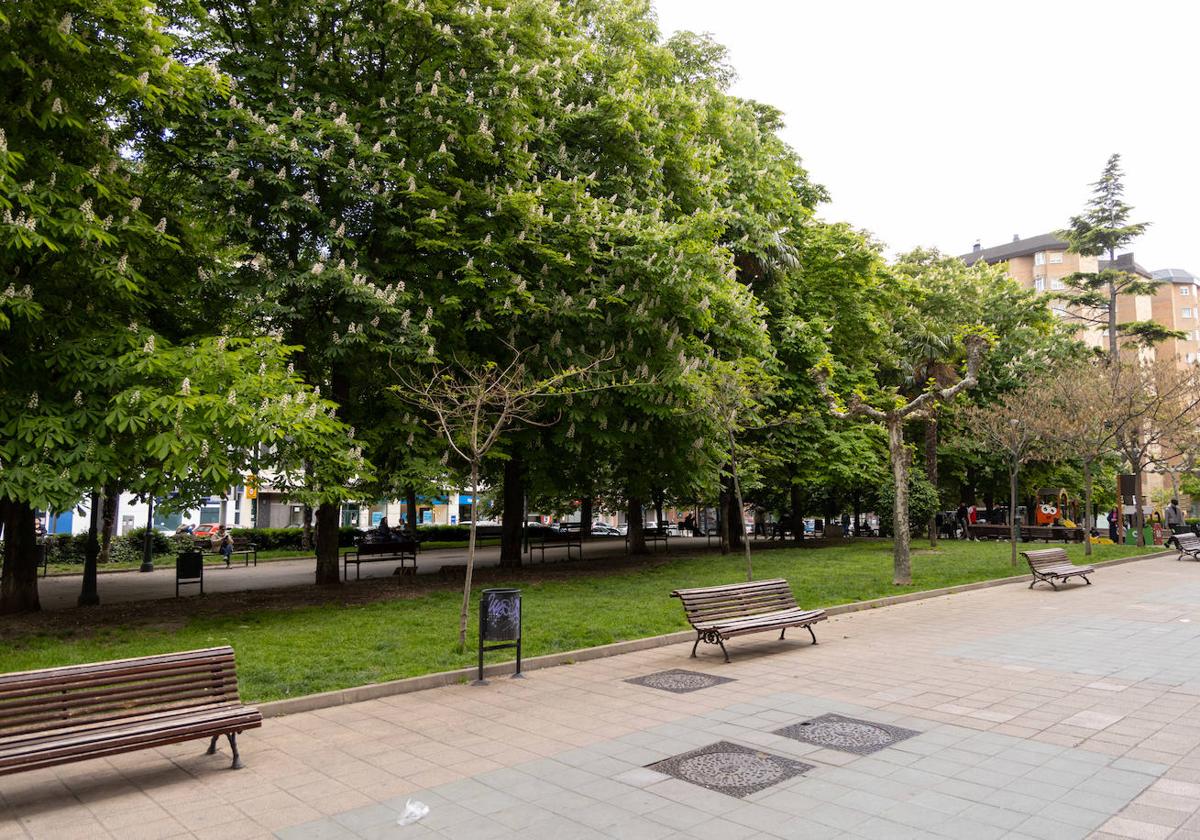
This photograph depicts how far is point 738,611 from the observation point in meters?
11.1

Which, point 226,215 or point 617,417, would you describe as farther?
point 617,417

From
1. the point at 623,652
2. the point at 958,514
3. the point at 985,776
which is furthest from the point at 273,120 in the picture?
the point at 958,514

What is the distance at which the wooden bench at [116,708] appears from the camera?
5.46 metres

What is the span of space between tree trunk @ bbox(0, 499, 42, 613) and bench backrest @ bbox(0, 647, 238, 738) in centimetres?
1008

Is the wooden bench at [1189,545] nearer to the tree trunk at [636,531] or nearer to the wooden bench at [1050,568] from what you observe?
the wooden bench at [1050,568]

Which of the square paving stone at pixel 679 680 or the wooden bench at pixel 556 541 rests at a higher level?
the square paving stone at pixel 679 680

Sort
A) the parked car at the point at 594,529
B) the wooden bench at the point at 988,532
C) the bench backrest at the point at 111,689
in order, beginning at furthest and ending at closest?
the parked car at the point at 594,529 → the wooden bench at the point at 988,532 → the bench backrest at the point at 111,689

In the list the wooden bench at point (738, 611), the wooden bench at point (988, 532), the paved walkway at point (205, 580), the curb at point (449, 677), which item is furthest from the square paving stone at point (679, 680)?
the wooden bench at point (988, 532)

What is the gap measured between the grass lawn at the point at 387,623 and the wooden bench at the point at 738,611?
1.38 m

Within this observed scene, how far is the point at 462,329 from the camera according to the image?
1648cm

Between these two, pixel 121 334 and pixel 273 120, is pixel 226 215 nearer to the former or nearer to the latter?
pixel 273 120

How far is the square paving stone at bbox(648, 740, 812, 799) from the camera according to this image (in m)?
5.62

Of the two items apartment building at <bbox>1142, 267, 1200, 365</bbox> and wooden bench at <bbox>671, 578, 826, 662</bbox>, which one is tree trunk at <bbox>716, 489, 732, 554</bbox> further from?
apartment building at <bbox>1142, 267, 1200, 365</bbox>

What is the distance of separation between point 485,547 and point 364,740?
3054 centimetres
